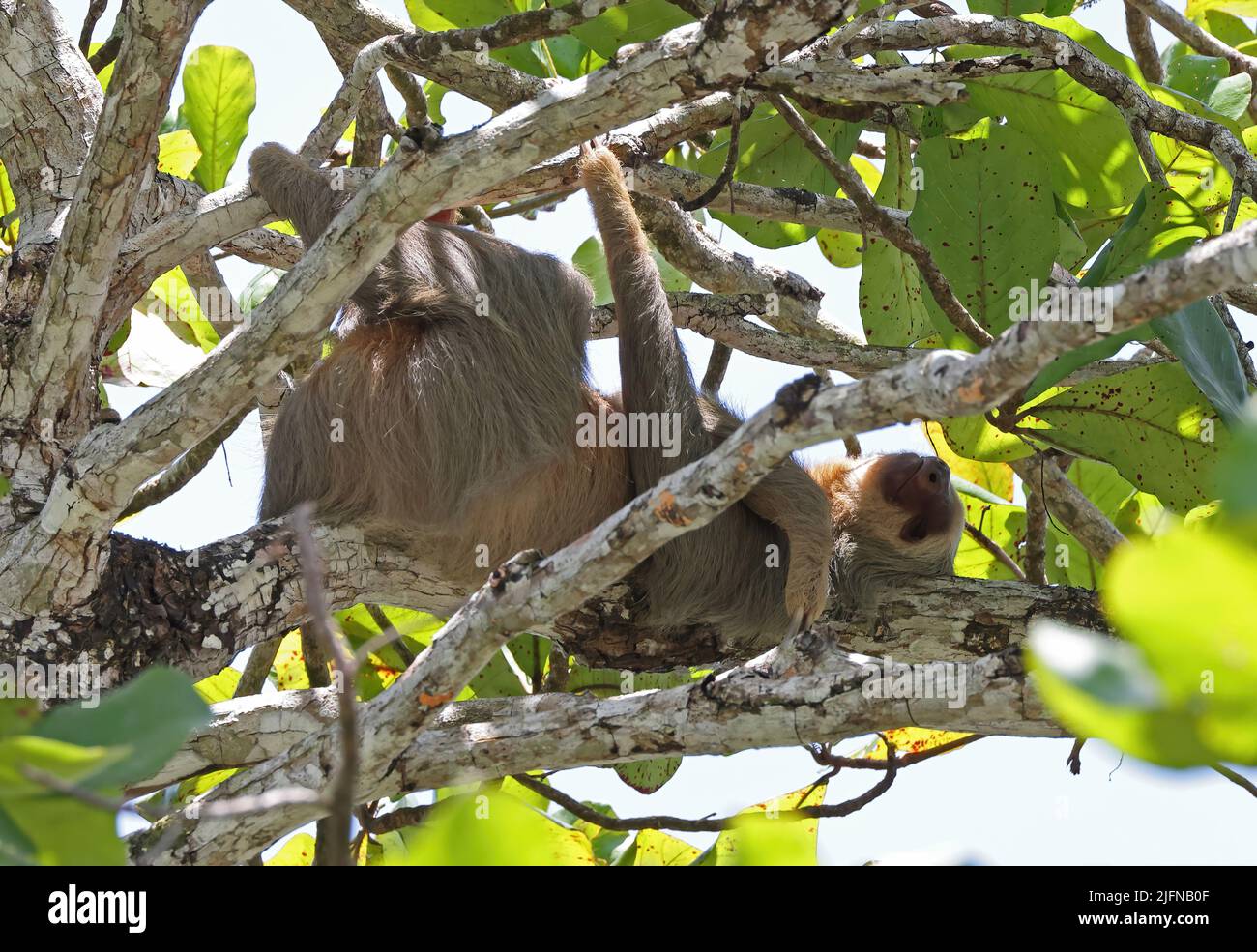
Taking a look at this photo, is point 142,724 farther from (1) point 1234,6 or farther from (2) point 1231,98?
(1) point 1234,6

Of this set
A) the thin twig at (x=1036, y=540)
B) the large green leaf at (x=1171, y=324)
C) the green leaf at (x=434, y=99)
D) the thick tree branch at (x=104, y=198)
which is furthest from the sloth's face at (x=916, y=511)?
the thick tree branch at (x=104, y=198)

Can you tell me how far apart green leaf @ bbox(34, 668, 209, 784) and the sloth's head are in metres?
4.04

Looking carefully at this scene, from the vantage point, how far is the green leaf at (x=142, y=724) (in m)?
1.36

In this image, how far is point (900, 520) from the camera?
5.57 metres

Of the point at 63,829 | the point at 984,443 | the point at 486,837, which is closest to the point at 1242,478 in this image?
the point at 486,837

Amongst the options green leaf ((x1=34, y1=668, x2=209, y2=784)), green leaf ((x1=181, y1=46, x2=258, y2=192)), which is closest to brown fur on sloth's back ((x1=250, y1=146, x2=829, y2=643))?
green leaf ((x1=181, y1=46, x2=258, y2=192))

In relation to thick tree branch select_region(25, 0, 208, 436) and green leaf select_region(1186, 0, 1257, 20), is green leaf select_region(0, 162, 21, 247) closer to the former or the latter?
thick tree branch select_region(25, 0, 208, 436)

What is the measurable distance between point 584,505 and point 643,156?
1458 mm

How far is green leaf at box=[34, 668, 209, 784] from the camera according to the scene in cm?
136

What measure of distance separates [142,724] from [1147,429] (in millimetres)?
3605

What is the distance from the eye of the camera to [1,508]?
3545 millimetres

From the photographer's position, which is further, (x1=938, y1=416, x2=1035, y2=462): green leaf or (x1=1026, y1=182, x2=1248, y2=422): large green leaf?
Answer: (x1=938, y1=416, x2=1035, y2=462): green leaf

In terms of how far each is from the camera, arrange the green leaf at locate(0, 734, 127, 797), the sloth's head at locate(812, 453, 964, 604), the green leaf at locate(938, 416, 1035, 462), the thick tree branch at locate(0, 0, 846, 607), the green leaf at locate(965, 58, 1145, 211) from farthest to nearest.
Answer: the sloth's head at locate(812, 453, 964, 604), the green leaf at locate(938, 416, 1035, 462), the green leaf at locate(965, 58, 1145, 211), the thick tree branch at locate(0, 0, 846, 607), the green leaf at locate(0, 734, 127, 797)

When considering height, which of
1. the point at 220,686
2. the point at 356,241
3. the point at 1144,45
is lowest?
the point at 220,686
